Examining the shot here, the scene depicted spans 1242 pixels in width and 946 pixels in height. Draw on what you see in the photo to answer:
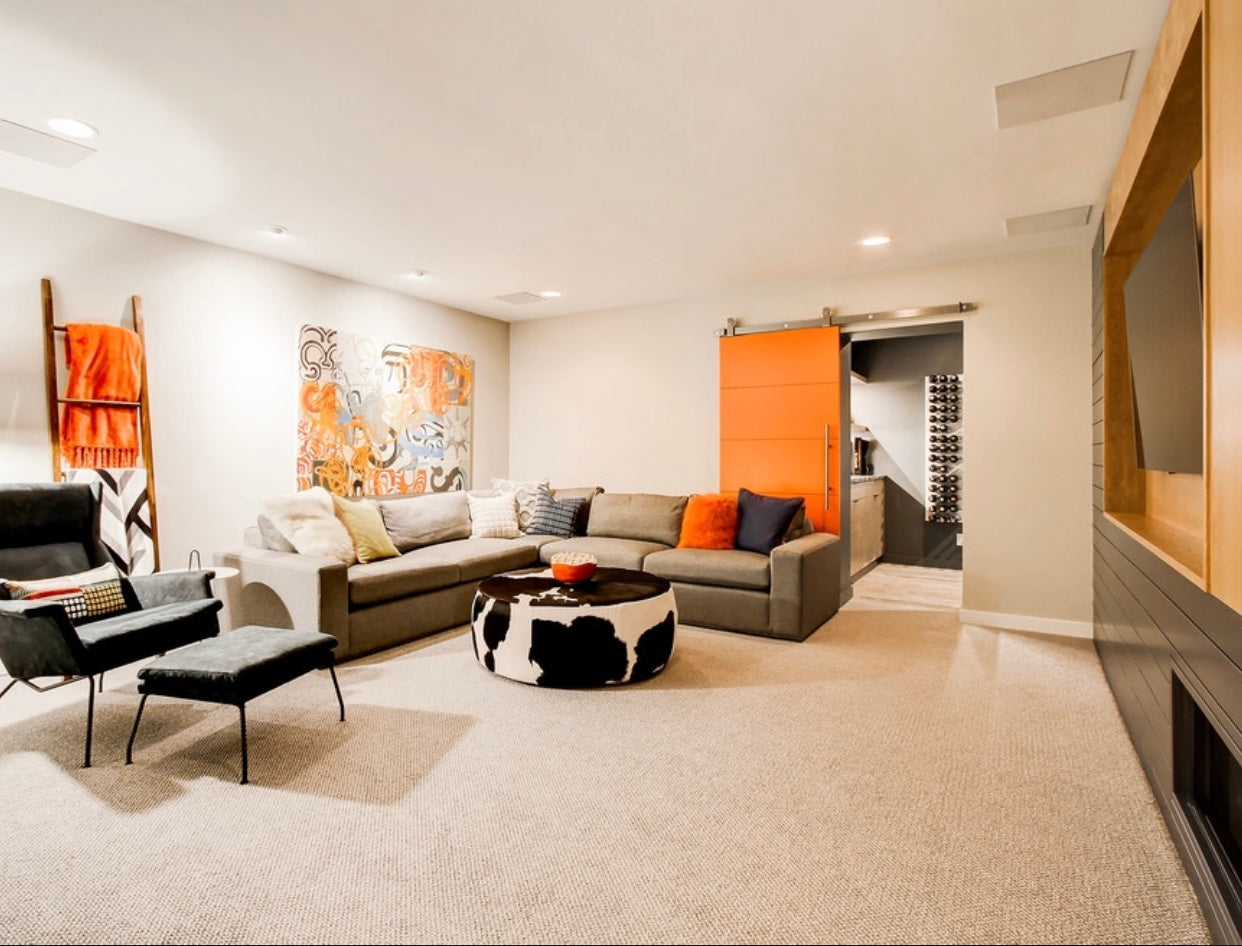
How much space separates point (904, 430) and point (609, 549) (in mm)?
4204

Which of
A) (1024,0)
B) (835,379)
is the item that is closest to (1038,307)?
(835,379)

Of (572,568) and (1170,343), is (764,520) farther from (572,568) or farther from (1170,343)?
(1170,343)

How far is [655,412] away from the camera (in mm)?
5859

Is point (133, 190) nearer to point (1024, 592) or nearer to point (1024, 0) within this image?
point (1024, 0)

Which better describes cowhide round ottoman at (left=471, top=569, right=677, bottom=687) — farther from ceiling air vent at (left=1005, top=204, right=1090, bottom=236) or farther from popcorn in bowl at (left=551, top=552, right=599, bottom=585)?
ceiling air vent at (left=1005, top=204, right=1090, bottom=236)

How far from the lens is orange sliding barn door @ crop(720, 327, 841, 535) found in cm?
502

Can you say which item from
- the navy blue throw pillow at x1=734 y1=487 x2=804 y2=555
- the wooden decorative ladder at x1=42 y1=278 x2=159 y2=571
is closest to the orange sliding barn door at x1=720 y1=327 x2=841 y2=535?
the navy blue throw pillow at x1=734 y1=487 x2=804 y2=555

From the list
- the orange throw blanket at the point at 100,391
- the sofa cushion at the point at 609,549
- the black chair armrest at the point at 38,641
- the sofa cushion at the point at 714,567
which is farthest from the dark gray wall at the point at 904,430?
the black chair armrest at the point at 38,641

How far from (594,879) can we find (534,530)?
387 centimetres

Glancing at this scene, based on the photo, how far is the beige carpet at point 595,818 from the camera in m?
1.58

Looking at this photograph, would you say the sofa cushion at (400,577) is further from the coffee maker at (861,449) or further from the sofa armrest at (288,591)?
the coffee maker at (861,449)

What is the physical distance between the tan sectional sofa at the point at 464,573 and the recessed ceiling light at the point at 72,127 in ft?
7.02

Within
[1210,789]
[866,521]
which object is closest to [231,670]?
[1210,789]

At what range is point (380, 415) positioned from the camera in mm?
5230
